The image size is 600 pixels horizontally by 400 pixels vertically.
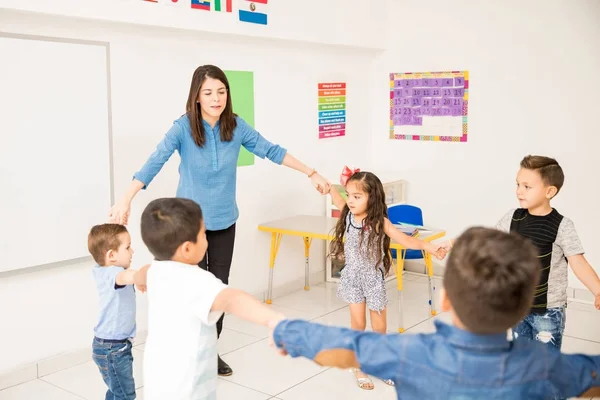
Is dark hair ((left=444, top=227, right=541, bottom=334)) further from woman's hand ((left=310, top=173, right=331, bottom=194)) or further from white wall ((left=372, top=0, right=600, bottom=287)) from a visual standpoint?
white wall ((left=372, top=0, right=600, bottom=287))

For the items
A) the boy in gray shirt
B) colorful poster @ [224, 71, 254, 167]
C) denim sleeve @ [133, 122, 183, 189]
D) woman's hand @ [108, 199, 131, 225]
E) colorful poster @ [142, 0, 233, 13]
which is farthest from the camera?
colorful poster @ [224, 71, 254, 167]

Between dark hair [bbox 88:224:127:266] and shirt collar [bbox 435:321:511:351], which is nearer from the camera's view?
shirt collar [bbox 435:321:511:351]

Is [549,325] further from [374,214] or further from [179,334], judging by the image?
[179,334]

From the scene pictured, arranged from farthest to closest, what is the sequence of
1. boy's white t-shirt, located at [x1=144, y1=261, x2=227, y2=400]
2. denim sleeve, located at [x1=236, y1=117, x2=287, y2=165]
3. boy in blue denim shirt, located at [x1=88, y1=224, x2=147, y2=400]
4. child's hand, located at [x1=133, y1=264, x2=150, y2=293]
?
denim sleeve, located at [x1=236, y1=117, x2=287, y2=165], boy in blue denim shirt, located at [x1=88, y1=224, x2=147, y2=400], child's hand, located at [x1=133, y1=264, x2=150, y2=293], boy's white t-shirt, located at [x1=144, y1=261, x2=227, y2=400]

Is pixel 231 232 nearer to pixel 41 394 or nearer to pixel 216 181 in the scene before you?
pixel 216 181

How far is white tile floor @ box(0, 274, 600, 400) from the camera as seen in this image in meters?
3.25

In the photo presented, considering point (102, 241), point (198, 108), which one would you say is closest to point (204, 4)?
point (198, 108)

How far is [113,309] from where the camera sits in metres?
2.39

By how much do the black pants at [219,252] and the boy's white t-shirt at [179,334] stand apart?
152 cm

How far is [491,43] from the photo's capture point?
4957 millimetres

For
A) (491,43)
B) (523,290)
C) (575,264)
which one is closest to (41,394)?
(575,264)

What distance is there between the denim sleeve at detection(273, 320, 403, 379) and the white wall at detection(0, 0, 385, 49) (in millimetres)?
2323

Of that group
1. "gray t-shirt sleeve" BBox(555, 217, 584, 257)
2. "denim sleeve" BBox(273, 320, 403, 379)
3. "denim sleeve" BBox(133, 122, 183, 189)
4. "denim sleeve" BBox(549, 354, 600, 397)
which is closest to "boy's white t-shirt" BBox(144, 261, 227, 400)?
"denim sleeve" BBox(273, 320, 403, 379)

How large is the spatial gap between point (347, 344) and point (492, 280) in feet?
1.06
